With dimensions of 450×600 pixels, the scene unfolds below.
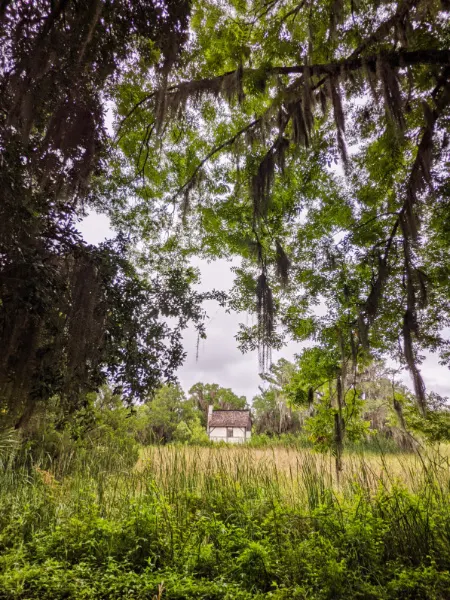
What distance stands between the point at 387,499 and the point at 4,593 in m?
3.32

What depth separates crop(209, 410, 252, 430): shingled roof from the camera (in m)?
27.1

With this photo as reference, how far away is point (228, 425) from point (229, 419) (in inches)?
21.0

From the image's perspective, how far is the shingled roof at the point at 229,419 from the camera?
2712cm

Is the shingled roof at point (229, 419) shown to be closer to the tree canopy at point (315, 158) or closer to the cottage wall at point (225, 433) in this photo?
the cottage wall at point (225, 433)

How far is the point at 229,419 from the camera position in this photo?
27.5 m

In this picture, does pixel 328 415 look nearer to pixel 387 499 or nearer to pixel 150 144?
pixel 387 499

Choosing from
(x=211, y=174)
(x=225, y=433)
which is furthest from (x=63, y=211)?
(x=225, y=433)

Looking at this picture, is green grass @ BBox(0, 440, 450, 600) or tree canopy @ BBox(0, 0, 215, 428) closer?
green grass @ BBox(0, 440, 450, 600)

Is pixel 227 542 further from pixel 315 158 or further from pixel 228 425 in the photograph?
pixel 228 425

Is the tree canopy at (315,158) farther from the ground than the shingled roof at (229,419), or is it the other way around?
the tree canopy at (315,158)

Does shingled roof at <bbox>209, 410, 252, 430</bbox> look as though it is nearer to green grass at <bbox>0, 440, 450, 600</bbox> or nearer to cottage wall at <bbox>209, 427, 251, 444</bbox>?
cottage wall at <bbox>209, 427, 251, 444</bbox>

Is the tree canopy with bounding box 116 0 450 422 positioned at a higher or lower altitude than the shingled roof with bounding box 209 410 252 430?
higher

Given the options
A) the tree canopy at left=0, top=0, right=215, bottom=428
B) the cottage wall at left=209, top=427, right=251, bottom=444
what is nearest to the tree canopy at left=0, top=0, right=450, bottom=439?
the tree canopy at left=0, top=0, right=215, bottom=428

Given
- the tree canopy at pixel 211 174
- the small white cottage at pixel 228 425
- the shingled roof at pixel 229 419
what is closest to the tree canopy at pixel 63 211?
the tree canopy at pixel 211 174
